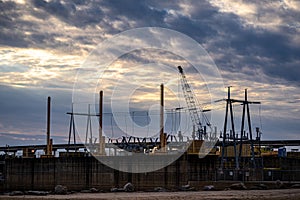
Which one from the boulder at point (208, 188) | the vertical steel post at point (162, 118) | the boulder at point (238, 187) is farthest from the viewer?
the vertical steel post at point (162, 118)

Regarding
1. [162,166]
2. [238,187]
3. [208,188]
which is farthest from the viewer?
[162,166]

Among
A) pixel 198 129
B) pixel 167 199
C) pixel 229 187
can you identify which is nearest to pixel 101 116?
pixel 198 129

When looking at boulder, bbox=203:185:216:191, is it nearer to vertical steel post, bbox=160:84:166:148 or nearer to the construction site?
the construction site

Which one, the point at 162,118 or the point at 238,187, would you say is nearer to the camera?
the point at 238,187

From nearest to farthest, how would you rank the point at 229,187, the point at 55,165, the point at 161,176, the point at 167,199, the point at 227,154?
the point at 167,199 → the point at 229,187 → the point at 161,176 → the point at 55,165 → the point at 227,154

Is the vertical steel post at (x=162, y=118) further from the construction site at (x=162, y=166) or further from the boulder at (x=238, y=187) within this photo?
the boulder at (x=238, y=187)

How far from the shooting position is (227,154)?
93125 mm

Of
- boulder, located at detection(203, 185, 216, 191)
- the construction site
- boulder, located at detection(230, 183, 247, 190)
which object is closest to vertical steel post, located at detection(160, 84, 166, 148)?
→ the construction site

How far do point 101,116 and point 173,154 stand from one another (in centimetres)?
1876

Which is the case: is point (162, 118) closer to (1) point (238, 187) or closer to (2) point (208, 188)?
(1) point (238, 187)

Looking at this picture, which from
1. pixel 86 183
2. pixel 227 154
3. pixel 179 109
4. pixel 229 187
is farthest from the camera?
pixel 179 109

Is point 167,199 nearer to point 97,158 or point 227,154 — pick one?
point 97,158

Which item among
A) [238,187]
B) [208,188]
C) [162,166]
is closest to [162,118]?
[162,166]

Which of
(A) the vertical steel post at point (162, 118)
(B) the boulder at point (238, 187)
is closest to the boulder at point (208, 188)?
(B) the boulder at point (238, 187)
